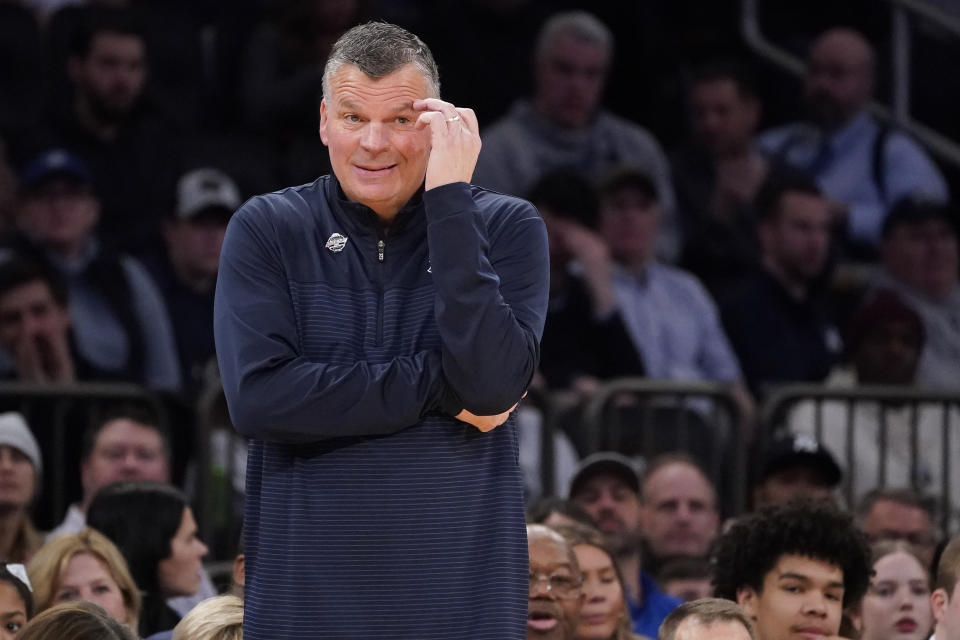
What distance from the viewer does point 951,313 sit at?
383 inches

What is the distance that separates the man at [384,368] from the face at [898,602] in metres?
3.09

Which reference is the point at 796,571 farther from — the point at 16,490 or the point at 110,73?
the point at 110,73

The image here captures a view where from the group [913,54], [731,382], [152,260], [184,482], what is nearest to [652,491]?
[731,382]

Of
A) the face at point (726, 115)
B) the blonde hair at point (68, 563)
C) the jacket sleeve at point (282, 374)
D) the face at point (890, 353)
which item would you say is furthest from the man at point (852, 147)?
the jacket sleeve at point (282, 374)

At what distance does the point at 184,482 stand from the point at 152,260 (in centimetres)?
155

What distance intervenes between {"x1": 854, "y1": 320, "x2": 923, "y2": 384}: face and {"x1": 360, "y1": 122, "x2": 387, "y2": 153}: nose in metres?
5.77

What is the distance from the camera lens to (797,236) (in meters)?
9.55

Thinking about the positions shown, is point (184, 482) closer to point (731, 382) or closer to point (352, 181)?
point (731, 382)

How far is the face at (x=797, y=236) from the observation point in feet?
31.3

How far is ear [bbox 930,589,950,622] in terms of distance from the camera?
486cm

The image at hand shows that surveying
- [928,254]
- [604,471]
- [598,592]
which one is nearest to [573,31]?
[928,254]

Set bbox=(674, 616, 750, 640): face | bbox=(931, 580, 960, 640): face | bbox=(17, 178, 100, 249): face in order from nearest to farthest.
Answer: bbox=(674, 616, 750, 640): face
bbox=(931, 580, 960, 640): face
bbox=(17, 178, 100, 249): face

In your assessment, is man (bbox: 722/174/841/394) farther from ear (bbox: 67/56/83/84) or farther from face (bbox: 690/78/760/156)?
ear (bbox: 67/56/83/84)

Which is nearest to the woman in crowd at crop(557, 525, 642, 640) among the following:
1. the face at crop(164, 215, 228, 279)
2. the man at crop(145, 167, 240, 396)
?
the man at crop(145, 167, 240, 396)
